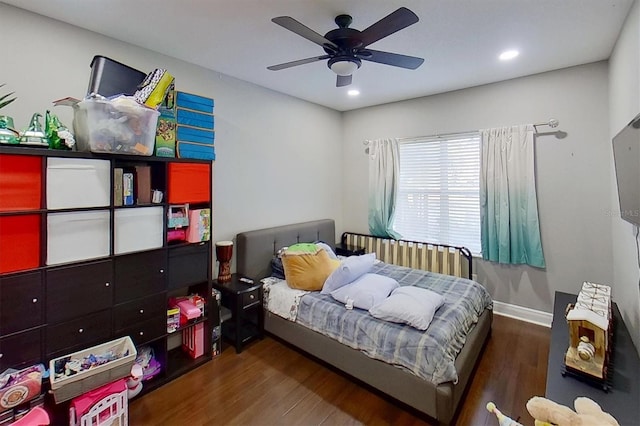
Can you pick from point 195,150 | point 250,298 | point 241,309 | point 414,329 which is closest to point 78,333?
point 241,309

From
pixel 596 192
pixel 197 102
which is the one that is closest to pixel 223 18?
pixel 197 102

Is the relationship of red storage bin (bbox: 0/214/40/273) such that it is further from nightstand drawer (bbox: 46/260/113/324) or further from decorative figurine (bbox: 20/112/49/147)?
decorative figurine (bbox: 20/112/49/147)

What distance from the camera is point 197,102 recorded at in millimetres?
2549

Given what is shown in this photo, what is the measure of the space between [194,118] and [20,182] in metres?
1.24

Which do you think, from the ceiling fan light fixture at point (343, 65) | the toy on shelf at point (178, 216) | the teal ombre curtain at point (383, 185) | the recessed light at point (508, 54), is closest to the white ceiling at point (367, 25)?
the recessed light at point (508, 54)

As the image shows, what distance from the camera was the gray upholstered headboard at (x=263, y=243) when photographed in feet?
10.4

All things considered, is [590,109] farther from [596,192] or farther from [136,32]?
[136,32]

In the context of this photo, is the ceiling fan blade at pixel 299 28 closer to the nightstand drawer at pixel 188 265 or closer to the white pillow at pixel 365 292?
the nightstand drawer at pixel 188 265

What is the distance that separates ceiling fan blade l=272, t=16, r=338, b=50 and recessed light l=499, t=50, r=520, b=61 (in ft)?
5.78

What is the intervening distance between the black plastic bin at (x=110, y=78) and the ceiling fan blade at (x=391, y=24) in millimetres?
1672

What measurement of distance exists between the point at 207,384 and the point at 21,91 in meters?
2.45

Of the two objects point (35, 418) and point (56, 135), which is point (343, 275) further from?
point (56, 135)

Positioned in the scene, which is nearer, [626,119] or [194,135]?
[626,119]

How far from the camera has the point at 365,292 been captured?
8.32 feet
